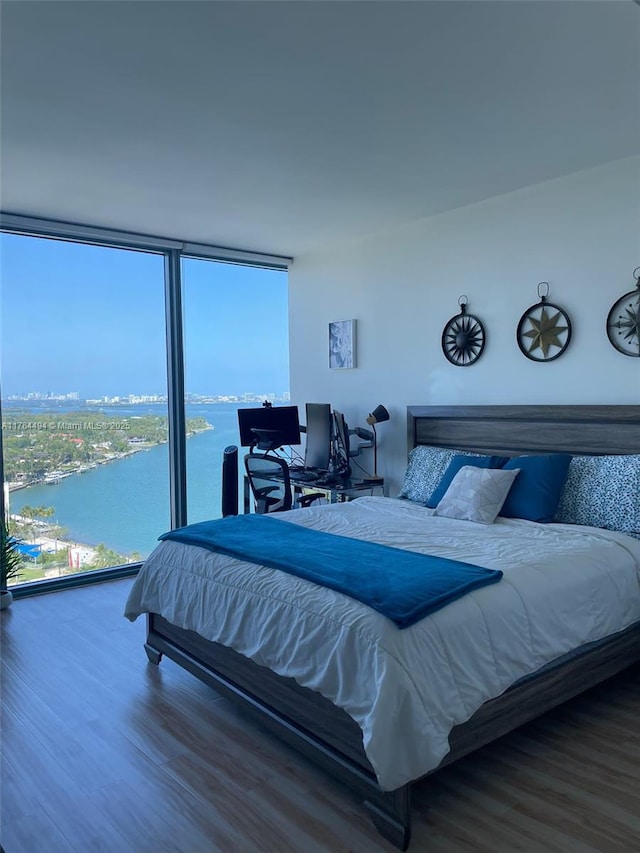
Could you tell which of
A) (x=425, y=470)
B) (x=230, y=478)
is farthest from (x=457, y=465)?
(x=230, y=478)

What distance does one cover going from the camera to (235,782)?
2295 millimetres

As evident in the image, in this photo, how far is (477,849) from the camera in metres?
1.94

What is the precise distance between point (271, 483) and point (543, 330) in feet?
7.85

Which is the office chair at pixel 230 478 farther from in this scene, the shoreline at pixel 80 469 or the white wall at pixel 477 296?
the white wall at pixel 477 296

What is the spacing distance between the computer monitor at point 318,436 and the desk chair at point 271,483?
30cm

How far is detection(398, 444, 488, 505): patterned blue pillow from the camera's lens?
13.8 ft

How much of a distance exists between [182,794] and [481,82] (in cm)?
305

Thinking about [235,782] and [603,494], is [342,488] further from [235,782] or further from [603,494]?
[235,782]

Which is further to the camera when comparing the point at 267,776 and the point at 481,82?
the point at 481,82

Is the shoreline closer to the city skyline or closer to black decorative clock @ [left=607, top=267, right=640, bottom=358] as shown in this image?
the city skyline

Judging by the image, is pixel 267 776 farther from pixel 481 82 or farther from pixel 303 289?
pixel 303 289

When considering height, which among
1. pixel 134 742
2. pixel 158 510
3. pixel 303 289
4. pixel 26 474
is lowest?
pixel 134 742

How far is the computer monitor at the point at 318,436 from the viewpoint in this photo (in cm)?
508

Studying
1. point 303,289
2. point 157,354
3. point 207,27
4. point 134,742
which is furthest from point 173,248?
point 134,742
